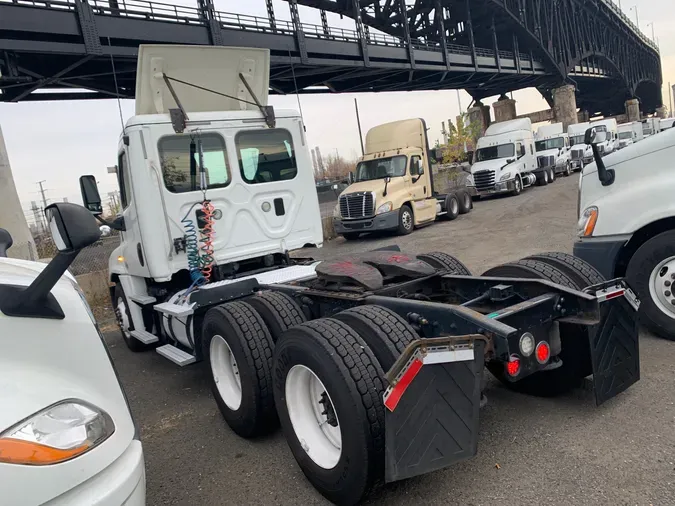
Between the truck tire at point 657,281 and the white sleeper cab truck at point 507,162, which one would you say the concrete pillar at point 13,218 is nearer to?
the truck tire at point 657,281

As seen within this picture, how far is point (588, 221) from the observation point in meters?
4.98

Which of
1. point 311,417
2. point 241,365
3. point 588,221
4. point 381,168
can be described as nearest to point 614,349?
point 311,417

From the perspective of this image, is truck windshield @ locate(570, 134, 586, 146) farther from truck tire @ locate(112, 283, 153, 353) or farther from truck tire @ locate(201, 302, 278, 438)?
truck tire @ locate(201, 302, 278, 438)

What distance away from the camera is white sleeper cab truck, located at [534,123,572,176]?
27531mm

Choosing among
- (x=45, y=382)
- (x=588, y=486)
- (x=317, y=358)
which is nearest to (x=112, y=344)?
(x=317, y=358)

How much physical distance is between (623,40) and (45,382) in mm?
72043

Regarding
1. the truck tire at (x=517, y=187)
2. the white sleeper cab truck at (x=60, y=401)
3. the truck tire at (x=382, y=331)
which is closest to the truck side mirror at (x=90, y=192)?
the white sleeper cab truck at (x=60, y=401)

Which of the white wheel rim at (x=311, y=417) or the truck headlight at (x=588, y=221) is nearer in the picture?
the white wheel rim at (x=311, y=417)

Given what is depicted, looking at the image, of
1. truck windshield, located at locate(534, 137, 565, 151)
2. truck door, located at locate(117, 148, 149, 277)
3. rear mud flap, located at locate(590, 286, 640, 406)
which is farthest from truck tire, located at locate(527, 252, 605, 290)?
truck windshield, located at locate(534, 137, 565, 151)

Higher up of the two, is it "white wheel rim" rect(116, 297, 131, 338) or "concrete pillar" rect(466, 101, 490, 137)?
"concrete pillar" rect(466, 101, 490, 137)

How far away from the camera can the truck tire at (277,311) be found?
3754 millimetres

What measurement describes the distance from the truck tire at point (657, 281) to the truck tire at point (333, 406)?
306 cm

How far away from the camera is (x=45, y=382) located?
5.84 feet

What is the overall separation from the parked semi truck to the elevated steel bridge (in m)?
1.19
